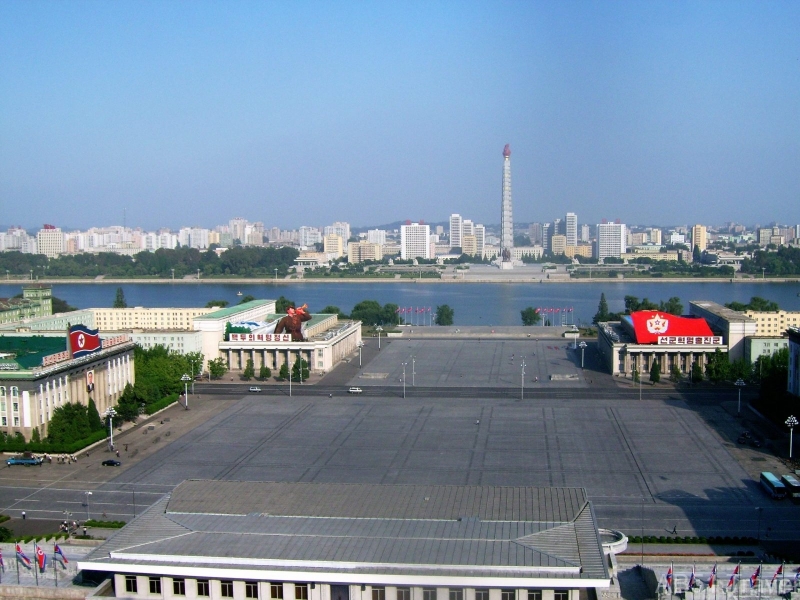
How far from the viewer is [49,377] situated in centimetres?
1827

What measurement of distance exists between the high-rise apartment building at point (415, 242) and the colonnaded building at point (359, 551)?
88.7 m

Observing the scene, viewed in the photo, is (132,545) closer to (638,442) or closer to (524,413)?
(638,442)

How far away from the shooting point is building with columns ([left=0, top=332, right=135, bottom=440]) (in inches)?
696

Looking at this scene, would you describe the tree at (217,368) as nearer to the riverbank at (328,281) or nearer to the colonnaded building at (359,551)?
the colonnaded building at (359,551)

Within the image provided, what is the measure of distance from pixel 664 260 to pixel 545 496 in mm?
79305

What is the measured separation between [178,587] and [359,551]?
5.57 ft

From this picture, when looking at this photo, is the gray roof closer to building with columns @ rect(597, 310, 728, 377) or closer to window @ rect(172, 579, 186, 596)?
window @ rect(172, 579, 186, 596)

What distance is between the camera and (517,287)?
219ft

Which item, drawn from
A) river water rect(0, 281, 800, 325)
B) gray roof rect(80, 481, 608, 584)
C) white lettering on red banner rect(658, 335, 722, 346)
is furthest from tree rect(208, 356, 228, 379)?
river water rect(0, 281, 800, 325)

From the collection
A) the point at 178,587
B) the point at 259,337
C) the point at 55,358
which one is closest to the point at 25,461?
the point at 55,358

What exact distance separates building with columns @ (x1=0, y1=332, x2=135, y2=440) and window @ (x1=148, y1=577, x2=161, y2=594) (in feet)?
35.0

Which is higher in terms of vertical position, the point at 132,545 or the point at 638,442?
the point at 132,545

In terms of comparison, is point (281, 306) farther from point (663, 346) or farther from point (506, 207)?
point (506, 207)

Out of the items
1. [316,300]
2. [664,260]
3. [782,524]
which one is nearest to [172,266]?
[316,300]
